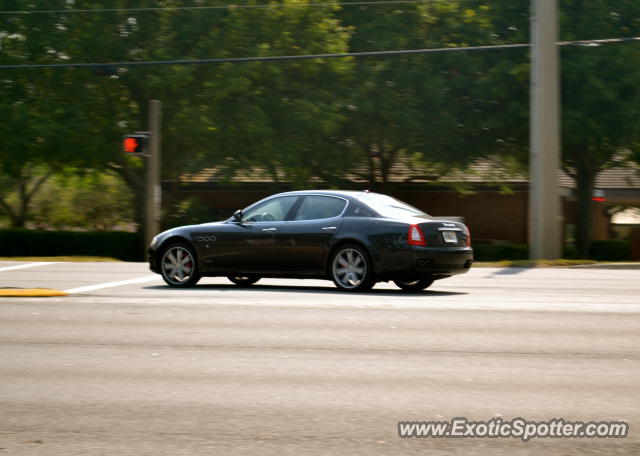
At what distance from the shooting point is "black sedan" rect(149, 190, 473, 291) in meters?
14.0

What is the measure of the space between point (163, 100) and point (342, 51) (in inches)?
245

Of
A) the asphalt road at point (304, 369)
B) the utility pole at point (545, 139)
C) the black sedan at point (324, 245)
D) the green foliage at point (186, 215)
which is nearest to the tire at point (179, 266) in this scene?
the black sedan at point (324, 245)

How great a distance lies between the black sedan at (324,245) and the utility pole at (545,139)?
394 inches

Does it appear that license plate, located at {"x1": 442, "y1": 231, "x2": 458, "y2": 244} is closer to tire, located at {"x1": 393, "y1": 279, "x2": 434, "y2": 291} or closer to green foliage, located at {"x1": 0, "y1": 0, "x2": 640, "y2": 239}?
tire, located at {"x1": 393, "y1": 279, "x2": 434, "y2": 291}

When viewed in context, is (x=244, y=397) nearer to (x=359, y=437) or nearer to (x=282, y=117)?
(x=359, y=437)

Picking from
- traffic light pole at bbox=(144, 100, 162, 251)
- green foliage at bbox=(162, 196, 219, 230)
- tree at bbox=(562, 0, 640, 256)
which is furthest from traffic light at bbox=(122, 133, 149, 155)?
tree at bbox=(562, 0, 640, 256)

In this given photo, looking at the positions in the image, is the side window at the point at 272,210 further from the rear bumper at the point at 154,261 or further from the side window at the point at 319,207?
the rear bumper at the point at 154,261

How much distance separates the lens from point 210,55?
3212 cm

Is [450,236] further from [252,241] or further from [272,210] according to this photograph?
[252,241]

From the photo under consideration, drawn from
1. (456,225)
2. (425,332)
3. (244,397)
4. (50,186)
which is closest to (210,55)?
(50,186)

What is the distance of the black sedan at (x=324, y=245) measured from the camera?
13953 mm

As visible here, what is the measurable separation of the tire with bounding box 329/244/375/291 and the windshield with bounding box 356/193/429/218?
0.70m

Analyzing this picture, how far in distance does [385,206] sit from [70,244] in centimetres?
2044

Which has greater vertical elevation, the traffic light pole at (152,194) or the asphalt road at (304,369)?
the traffic light pole at (152,194)
